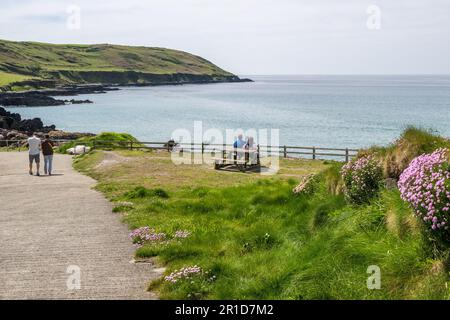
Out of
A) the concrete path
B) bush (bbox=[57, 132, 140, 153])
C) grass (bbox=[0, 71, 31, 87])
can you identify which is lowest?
the concrete path

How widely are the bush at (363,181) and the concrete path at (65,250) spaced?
399 cm

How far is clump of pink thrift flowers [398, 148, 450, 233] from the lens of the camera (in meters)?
6.60

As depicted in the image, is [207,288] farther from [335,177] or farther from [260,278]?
[335,177]

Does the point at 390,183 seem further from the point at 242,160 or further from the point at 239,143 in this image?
the point at 239,143

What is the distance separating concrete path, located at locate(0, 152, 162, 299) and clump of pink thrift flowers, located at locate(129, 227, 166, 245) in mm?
210

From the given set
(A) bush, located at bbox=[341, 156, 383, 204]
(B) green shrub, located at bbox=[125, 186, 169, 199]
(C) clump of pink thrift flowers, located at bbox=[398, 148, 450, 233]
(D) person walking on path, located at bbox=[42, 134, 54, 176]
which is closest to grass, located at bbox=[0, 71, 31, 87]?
(D) person walking on path, located at bbox=[42, 134, 54, 176]

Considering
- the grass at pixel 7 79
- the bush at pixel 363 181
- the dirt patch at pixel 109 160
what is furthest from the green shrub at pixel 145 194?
the grass at pixel 7 79

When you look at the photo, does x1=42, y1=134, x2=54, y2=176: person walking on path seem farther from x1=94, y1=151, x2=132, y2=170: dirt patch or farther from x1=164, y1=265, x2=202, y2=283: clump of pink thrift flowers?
x1=164, y1=265, x2=202, y2=283: clump of pink thrift flowers

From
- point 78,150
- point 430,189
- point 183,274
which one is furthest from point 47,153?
point 430,189

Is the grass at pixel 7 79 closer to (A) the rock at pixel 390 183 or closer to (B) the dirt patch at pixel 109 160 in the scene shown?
(B) the dirt patch at pixel 109 160

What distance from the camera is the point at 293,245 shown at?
9328 mm

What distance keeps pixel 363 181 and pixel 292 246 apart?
1981mm

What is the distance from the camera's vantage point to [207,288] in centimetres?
804

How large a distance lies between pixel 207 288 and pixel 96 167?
21710 millimetres
